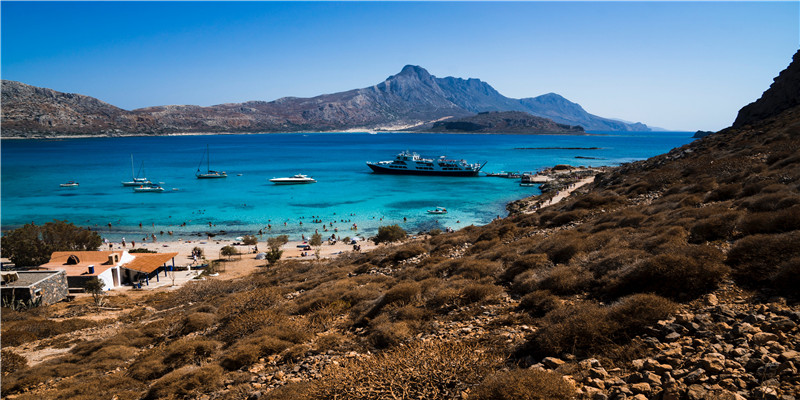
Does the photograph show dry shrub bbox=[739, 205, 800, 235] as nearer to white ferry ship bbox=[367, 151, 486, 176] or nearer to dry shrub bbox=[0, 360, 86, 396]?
dry shrub bbox=[0, 360, 86, 396]

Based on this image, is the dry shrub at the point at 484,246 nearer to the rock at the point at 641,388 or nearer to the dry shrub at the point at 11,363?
the rock at the point at 641,388

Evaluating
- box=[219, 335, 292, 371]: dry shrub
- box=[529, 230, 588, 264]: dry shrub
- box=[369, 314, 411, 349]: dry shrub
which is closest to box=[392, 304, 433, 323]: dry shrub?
box=[369, 314, 411, 349]: dry shrub

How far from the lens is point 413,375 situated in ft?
19.6

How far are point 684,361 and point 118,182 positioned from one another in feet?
330

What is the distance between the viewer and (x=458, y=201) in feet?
203

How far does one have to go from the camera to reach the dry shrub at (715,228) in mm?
9812

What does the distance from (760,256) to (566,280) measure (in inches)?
144

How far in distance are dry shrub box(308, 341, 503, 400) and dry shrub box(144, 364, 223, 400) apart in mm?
2815

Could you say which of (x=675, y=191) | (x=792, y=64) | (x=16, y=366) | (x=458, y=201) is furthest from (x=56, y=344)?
(x=792, y=64)

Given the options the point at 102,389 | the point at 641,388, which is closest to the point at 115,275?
the point at 102,389

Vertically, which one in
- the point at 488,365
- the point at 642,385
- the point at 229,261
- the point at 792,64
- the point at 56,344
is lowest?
the point at 229,261

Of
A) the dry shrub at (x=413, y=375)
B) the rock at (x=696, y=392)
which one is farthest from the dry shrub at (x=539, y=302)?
the rock at (x=696, y=392)

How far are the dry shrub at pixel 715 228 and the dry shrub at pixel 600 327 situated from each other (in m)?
4.64

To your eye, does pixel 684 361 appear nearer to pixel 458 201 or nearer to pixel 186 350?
pixel 186 350
